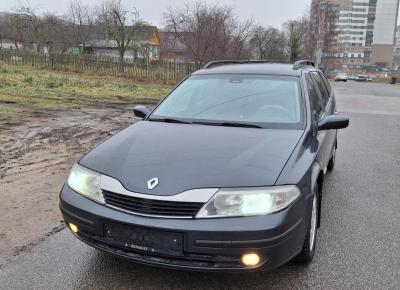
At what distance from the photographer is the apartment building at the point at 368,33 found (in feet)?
386

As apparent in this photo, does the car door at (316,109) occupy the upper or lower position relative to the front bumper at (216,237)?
upper

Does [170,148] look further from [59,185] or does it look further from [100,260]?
[59,185]

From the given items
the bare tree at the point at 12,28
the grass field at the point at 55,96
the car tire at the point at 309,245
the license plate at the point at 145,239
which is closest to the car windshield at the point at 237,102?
the car tire at the point at 309,245

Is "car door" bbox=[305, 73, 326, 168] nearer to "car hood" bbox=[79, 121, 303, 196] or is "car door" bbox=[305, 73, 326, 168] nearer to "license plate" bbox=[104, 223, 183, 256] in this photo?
"car hood" bbox=[79, 121, 303, 196]

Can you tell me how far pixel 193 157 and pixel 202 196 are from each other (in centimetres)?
Result: 45

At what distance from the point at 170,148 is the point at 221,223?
84 centimetres

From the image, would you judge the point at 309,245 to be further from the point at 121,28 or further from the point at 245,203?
the point at 121,28

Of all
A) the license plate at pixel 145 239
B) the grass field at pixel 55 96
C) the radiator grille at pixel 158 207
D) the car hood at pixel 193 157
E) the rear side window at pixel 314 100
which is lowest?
the grass field at pixel 55 96

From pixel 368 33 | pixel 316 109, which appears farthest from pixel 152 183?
pixel 368 33

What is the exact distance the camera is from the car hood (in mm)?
2695

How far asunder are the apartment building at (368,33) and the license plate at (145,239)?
403 feet

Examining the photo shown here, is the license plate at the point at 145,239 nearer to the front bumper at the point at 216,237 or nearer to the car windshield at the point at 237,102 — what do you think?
the front bumper at the point at 216,237

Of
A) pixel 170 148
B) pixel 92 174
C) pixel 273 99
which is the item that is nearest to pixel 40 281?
pixel 92 174

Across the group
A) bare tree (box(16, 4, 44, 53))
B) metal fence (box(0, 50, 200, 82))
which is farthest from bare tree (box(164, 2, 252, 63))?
bare tree (box(16, 4, 44, 53))
